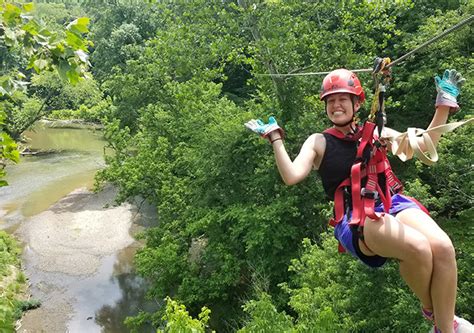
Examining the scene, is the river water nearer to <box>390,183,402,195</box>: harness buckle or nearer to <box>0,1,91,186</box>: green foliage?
<box>390,183,402,195</box>: harness buckle

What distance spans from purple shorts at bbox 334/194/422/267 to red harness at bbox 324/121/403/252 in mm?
43

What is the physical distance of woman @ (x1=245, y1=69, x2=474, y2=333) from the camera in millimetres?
2424

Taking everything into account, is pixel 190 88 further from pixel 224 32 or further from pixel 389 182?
pixel 389 182

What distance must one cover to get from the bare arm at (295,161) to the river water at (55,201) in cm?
967

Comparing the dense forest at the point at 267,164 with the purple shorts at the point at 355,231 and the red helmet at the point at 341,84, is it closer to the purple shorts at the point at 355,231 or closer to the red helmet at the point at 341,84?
the purple shorts at the point at 355,231

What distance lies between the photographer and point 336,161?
288cm

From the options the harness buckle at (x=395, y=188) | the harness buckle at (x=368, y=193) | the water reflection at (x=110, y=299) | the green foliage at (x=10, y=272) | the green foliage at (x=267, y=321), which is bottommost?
the water reflection at (x=110, y=299)

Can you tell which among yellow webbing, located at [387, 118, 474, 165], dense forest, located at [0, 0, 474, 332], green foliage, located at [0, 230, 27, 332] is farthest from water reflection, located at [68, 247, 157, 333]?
yellow webbing, located at [387, 118, 474, 165]

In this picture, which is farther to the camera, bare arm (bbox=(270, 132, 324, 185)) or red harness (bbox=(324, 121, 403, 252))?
bare arm (bbox=(270, 132, 324, 185))

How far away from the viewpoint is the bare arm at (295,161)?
268 centimetres

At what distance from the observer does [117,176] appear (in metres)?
12.0

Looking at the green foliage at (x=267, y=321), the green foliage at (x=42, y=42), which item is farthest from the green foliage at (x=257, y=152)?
the green foliage at (x=42, y=42)

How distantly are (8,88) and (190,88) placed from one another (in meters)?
10.2

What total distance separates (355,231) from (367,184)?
300 millimetres
